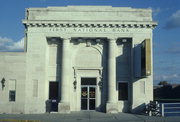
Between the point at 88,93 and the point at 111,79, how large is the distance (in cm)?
270

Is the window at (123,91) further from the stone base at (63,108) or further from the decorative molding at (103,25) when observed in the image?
the decorative molding at (103,25)

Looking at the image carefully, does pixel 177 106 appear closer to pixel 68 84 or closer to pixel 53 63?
pixel 68 84

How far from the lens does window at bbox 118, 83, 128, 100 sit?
29.8 metres

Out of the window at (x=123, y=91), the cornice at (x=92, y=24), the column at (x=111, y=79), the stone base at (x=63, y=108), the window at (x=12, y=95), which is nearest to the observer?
the stone base at (x=63, y=108)

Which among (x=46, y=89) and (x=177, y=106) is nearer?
(x=177, y=106)

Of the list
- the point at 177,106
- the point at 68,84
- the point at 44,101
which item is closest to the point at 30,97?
the point at 44,101

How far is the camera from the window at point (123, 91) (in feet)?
97.9

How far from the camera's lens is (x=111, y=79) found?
28969 millimetres

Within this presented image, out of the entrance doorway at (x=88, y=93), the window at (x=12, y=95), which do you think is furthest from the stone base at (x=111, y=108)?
the window at (x=12, y=95)

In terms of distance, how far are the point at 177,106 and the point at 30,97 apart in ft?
42.5

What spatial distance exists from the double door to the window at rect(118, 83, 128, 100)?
8.05 feet

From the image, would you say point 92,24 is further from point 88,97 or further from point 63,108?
point 63,108

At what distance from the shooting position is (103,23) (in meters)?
29.0

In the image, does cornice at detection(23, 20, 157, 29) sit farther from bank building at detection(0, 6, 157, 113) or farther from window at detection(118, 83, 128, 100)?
window at detection(118, 83, 128, 100)
